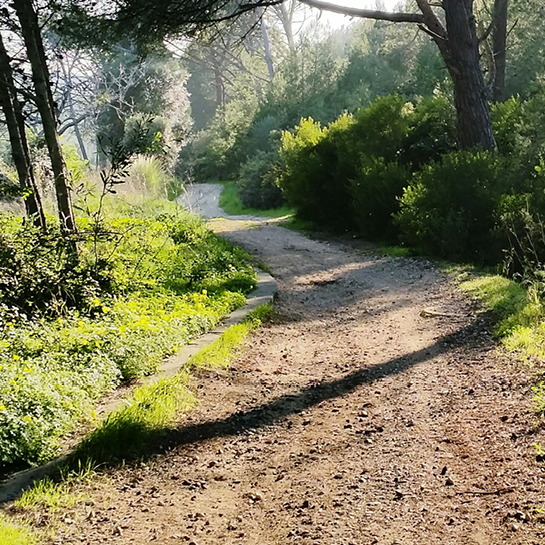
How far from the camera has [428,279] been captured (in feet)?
27.7

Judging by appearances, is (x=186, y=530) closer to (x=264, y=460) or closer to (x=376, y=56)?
(x=264, y=460)

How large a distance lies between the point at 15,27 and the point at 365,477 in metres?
6.25

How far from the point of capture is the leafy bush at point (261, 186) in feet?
79.4

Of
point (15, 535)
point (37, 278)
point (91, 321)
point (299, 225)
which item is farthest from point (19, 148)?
point (299, 225)

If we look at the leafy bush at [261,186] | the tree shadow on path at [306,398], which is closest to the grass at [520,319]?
the tree shadow on path at [306,398]

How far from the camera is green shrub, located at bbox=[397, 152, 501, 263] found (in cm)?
962

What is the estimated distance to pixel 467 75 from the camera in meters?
10.9

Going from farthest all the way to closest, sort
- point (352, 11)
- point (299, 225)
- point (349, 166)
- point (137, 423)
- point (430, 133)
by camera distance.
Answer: point (299, 225) → point (349, 166) → point (430, 133) → point (352, 11) → point (137, 423)

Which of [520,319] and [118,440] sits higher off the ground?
[118,440]

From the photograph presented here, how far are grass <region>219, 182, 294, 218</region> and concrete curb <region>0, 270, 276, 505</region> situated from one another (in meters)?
13.1

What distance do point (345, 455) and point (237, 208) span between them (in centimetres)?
2339

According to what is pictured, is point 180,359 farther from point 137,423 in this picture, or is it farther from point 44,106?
point 44,106

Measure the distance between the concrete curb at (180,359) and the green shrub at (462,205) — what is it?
3.26m

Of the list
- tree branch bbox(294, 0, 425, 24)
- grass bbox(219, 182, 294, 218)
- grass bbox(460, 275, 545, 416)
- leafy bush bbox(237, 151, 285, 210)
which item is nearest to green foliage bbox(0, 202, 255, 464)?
grass bbox(460, 275, 545, 416)
